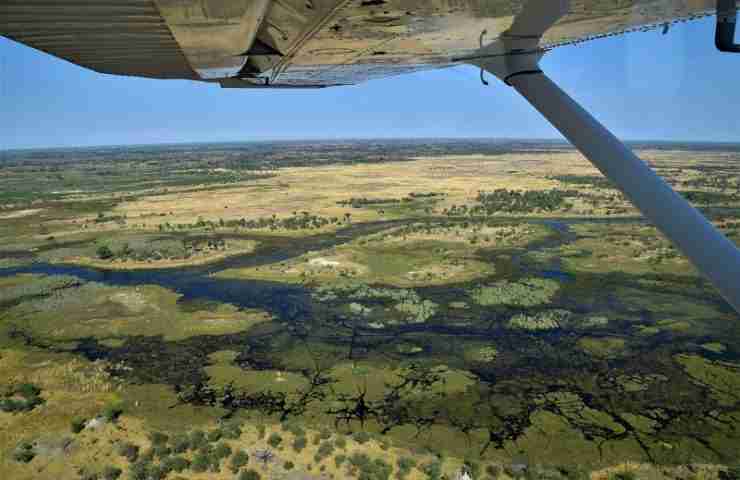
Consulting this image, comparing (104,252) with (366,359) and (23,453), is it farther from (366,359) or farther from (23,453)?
(366,359)

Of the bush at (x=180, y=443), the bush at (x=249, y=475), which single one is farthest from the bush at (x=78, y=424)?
the bush at (x=249, y=475)

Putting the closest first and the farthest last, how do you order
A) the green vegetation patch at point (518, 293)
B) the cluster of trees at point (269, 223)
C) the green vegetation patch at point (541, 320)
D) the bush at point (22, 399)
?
the bush at point (22, 399), the green vegetation patch at point (541, 320), the green vegetation patch at point (518, 293), the cluster of trees at point (269, 223)

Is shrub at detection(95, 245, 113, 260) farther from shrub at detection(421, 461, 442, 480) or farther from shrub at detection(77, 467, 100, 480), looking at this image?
shrub at detection(421, 461, 442, 480)

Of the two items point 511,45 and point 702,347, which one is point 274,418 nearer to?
point 511,45

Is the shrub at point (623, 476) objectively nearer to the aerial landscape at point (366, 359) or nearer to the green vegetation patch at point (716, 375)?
the aerial landscape at point (366, 359)

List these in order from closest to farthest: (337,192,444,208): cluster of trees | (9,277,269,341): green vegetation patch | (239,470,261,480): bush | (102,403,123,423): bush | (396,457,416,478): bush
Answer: (239,470,261,480): bush, (396,457,416,478): bush, (102,403,123,423): bush, (9,277,269,341): green vegetation patch, (337,192,444,208): cluster of trees

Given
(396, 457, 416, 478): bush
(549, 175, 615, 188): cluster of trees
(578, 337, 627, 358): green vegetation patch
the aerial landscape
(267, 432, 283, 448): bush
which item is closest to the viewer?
(396, 457, 416, 478): bush

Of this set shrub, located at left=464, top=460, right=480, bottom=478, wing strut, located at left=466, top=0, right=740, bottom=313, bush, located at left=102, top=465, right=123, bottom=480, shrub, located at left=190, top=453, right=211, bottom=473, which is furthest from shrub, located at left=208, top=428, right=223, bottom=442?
wing strut, located at left=466, top=0, right=740, bottom=313
